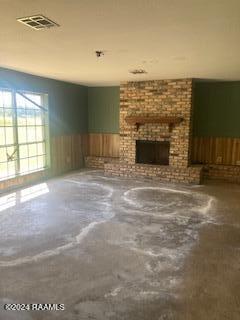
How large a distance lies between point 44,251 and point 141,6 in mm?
2675

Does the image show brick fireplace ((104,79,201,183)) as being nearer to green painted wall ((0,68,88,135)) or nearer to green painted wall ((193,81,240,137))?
green painted wall ((193,81,240,137))

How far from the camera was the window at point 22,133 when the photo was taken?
17.9ft

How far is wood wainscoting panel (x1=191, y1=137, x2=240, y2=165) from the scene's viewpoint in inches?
265

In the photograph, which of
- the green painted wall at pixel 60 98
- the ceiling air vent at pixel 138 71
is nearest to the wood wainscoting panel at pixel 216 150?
the ceiling air vent at pixel 138 71

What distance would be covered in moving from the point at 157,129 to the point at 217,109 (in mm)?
1634

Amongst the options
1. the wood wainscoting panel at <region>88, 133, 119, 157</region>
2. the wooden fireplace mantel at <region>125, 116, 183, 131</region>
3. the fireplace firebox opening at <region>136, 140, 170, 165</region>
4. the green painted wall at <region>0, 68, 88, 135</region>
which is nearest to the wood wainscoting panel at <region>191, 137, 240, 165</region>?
the fireplace firebox opening at <region>136, 140, 170, 165</region>

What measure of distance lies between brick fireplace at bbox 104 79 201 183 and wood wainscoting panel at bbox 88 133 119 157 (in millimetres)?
875

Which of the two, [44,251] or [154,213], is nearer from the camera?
[44,251]

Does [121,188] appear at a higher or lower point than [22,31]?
lower

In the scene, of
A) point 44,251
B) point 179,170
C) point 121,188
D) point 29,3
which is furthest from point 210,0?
point 179,170

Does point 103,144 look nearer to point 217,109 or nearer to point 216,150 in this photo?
point 216,150

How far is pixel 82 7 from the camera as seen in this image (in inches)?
88.6

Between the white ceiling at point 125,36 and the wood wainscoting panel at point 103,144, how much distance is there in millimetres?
3206

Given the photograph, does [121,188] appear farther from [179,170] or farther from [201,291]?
[201,291]
